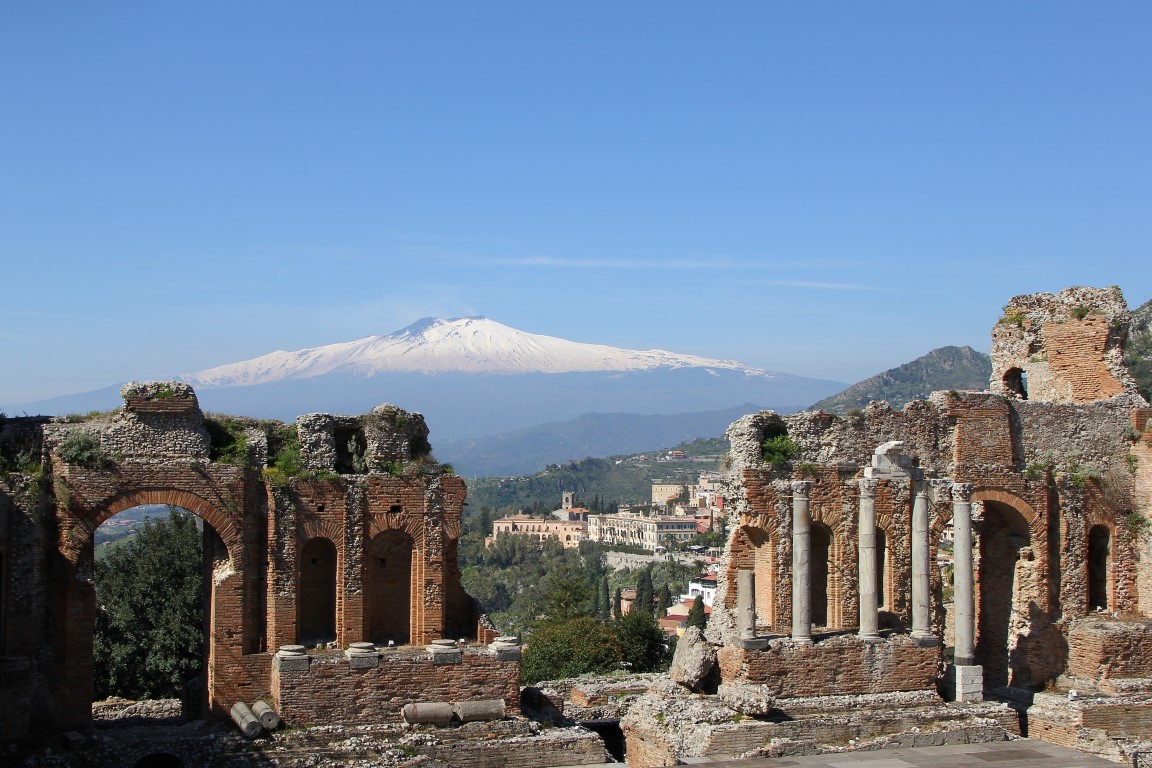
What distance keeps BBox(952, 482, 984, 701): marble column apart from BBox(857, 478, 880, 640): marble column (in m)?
1.76

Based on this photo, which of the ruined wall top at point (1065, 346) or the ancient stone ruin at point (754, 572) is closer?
the ancient stone ruin at point (754, 572)

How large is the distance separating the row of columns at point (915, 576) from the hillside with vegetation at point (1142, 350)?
3311 cm

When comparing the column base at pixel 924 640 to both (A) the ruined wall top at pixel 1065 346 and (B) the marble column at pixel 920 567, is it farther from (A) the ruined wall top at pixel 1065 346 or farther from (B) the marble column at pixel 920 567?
(A) the ruined wall top at pixel 1065 346

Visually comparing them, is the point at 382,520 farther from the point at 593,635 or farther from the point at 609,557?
the point at 609,557

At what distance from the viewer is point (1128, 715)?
86.5 feet

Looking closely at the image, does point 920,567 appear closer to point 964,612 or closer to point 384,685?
point 964,612

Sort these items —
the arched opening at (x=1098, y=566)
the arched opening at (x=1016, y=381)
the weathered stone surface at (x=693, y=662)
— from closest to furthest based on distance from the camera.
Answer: the weathered stone surface at (x=693, y=662) → the arched opening at (x=1098, y=566) → the arched opening at (x=1016, y=381)

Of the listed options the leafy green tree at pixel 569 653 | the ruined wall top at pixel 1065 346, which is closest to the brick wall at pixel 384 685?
the leafy green tree at pixel 569 653

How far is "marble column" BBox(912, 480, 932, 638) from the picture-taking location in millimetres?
26906

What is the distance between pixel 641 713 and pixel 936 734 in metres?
5.63

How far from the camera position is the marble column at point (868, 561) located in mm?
26500

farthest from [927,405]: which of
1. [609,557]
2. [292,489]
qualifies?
[609,557]

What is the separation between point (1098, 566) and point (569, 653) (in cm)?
1617

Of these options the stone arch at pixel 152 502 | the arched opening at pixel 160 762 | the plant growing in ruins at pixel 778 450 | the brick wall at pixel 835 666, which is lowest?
the arched opening at pixel 160 762
